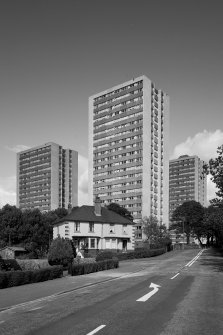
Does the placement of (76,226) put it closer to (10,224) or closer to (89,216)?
(89,216)

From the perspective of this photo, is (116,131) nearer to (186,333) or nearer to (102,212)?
(102,212)

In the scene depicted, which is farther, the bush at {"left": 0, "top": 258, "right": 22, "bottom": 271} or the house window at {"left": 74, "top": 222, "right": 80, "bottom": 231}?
the house window at {"left": 74, "top": 222, "right": 80, "bottom": 231}

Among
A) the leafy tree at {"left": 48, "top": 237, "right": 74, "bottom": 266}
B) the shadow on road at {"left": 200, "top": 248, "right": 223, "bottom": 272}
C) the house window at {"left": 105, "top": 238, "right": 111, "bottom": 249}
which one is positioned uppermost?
the leafy tree at {"left": 48, "top": 237, "right": 74, "bottom": 266}

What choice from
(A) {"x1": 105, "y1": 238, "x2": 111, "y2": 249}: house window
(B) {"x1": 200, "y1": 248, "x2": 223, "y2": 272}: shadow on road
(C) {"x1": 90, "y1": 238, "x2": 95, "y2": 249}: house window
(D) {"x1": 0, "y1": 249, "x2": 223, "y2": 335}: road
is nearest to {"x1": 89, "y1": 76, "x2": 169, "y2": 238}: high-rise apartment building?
(A) {"x1": 105, "y1": 238, "x2": 111, "y2": 249}: house window

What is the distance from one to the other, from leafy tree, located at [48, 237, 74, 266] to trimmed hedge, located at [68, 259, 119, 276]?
2850 millimetres

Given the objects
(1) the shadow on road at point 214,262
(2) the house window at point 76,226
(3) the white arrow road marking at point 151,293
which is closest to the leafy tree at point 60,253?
(1) the shadow on road at point 214,262

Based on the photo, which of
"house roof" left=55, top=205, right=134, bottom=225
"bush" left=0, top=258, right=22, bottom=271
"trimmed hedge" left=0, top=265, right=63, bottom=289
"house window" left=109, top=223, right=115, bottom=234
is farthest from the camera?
"house window" left=109, top=223, right=115, bottom=234

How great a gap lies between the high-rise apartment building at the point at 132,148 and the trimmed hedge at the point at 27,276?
4229 inches

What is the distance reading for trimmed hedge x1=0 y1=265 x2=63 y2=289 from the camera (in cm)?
2184

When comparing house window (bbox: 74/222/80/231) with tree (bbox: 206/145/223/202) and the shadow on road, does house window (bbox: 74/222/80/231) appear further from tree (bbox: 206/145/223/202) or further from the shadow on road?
tree (bbox: 206/145/223/202)

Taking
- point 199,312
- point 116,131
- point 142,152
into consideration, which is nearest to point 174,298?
point 199,312

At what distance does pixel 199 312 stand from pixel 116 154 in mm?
133180

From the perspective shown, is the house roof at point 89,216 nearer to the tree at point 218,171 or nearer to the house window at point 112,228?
the house window at point 112,228

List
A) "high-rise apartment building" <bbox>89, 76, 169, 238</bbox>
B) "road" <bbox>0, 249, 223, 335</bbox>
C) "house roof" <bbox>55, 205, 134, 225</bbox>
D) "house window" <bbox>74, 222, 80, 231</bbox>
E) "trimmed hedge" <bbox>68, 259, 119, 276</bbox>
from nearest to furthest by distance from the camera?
"road" <bbox>0, 249, 223, 335</bbox> < "trimmed hedge" <bbox>68, 259, 119, 276</bbox> < "house window" <bbox>74, 222, 80, 231</bbox> < "house roof" <bbox>55, 205, 134, 225</bbox> < "high-rise apartment building" <bbox>89, 76, 169, 238</bbox>
